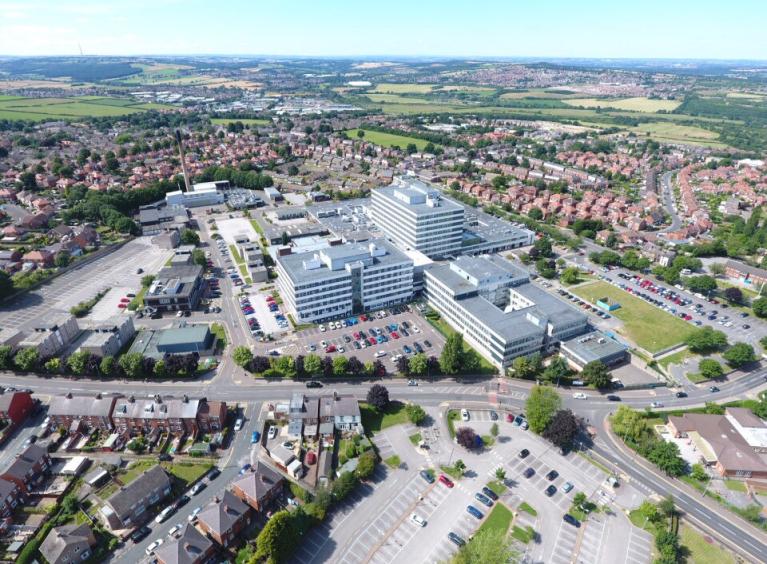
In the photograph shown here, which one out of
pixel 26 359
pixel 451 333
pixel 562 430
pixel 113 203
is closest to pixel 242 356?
pixel 26 359

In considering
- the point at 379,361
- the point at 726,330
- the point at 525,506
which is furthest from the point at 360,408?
the point at 726,330

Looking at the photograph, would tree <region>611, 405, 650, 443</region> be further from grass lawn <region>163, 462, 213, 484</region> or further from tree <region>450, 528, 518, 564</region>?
grass lawn <region>163, 462, 213, 484</region>

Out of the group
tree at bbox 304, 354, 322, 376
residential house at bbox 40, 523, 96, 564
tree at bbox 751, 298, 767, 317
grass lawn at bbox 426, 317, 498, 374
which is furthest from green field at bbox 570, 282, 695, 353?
residential house at bbox 40, 523, 96, 564

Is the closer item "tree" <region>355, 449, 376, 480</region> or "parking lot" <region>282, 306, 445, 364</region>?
"tree" <region>355, 449, 376, 480</region>

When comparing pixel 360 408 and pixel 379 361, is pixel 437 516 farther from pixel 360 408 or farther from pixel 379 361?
pixel 379 361

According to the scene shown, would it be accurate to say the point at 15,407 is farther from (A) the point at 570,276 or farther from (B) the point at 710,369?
(A) the point at 570,276

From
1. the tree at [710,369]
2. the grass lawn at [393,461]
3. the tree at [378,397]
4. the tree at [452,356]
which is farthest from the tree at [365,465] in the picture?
the tree at [710,369]
